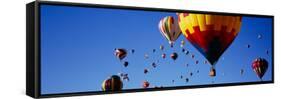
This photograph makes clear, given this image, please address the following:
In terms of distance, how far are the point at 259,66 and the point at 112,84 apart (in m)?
1.90

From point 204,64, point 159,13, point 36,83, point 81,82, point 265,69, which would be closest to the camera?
point 36,83

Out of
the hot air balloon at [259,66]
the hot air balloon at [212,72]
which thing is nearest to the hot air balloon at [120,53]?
the hot air balloon at [212,72]

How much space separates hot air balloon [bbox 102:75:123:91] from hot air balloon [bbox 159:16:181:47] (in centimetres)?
65

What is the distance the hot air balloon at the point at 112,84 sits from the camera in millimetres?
4586

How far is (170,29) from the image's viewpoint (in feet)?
16.1

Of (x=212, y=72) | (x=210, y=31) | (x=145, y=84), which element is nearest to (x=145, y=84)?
(x=145, y=84)

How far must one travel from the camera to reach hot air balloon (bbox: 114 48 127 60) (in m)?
4.60

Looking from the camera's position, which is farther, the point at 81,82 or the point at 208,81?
the point at 208,81

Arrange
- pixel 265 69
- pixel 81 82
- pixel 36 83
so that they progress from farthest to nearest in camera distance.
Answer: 1. pixel 265 69
2. pixel 81 82
3. pixel 36 83

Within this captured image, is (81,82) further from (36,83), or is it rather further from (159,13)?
(159,13)

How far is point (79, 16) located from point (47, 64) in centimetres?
51

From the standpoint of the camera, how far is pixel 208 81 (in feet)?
17.2

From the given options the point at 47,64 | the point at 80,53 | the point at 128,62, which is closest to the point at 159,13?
the point at 128,62

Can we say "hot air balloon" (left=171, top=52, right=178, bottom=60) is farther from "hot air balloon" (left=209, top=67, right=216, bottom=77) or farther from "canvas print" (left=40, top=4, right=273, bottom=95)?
"hot air balloon" (left=209, top=67, right=216, bottom=77)
